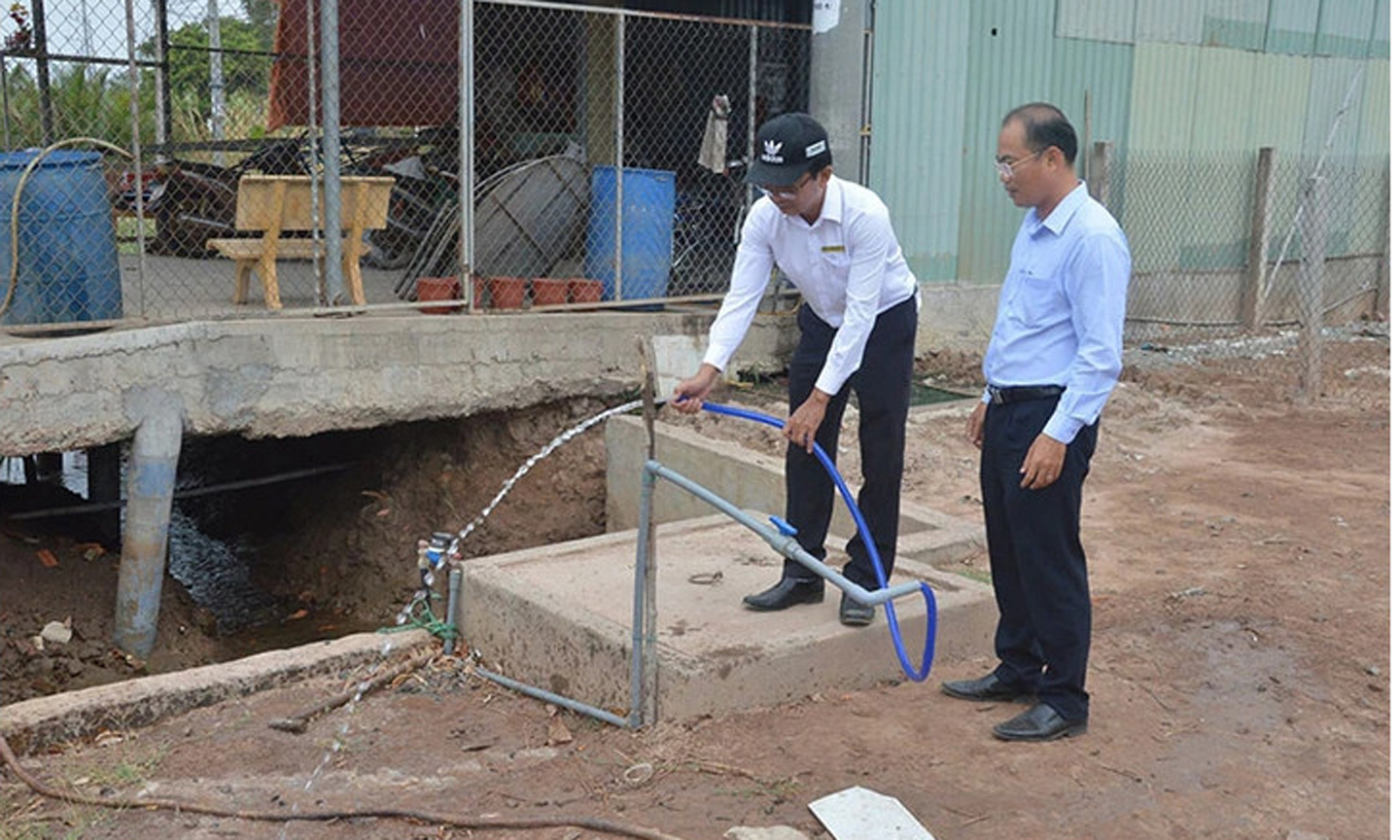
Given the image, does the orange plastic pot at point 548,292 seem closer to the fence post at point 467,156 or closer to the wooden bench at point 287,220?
the fence post at point 467,156

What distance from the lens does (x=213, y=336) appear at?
7.31 meters

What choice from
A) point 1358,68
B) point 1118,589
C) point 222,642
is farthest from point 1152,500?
point 1358,68

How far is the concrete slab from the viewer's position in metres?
4.36

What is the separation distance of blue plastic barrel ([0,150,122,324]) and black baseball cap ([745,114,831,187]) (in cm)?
479

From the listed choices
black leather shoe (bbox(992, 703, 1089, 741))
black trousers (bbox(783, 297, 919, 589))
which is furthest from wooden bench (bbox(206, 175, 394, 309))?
black leather shoe (bbox(992, 703, 1089, 741))

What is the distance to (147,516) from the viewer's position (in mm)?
7188

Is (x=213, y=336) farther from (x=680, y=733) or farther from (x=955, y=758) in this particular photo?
(x=955, y=758)

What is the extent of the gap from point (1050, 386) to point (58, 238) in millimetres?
5787

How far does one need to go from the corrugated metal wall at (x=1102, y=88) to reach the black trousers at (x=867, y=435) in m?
5.82

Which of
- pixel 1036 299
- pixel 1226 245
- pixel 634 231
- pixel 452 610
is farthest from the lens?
pixel 1226 245

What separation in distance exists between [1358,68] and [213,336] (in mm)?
13195

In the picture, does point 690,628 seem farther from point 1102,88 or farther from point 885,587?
point 1102,88

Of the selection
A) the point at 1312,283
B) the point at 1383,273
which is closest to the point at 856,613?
the point at 1312,283

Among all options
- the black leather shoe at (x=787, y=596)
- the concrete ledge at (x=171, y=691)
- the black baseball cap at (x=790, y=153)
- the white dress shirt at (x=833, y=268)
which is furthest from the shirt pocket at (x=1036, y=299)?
the concrete ledge at (x=171, y=691)
